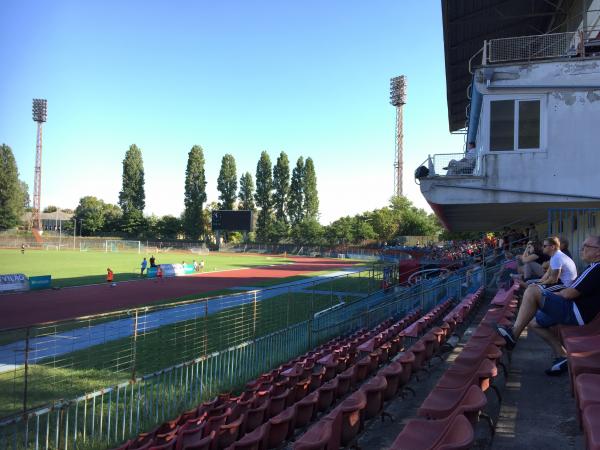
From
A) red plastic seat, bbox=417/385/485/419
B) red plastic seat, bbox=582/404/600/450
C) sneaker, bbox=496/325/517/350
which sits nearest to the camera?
red plastic seat, bbox=582/404/600/450

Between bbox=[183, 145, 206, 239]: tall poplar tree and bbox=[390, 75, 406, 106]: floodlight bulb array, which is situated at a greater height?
bbox=[390, 75, 406, 106]: floodlight bulb array

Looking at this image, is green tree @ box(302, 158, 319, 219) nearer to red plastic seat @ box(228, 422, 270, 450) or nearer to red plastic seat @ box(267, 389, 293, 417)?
red plastic seat @ box(267, 389, 293, 417)

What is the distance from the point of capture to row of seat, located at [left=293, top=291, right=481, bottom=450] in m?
3.79

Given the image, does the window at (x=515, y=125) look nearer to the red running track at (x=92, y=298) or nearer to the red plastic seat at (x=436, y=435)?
the red plastic seat at (x=436, y=435)

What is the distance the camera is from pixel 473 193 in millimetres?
11414

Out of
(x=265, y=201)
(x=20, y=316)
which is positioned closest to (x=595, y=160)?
(x=20, y=316)

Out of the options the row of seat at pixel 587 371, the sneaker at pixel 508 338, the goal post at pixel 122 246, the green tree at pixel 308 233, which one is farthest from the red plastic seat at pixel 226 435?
the green tree at pixel 308 233

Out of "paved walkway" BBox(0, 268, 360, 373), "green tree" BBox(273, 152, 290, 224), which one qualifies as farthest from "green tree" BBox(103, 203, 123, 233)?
"paved walkway" BBox(0, 268, 360, 373)

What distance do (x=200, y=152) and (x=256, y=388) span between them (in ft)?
285

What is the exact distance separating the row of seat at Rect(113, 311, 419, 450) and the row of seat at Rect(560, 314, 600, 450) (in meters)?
2.72

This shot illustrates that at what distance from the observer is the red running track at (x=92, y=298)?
18000 mm

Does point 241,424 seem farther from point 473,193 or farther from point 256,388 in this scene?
point 473,193

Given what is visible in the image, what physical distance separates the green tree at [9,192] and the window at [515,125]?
90.8 meters

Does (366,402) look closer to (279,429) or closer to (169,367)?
(279,429)
